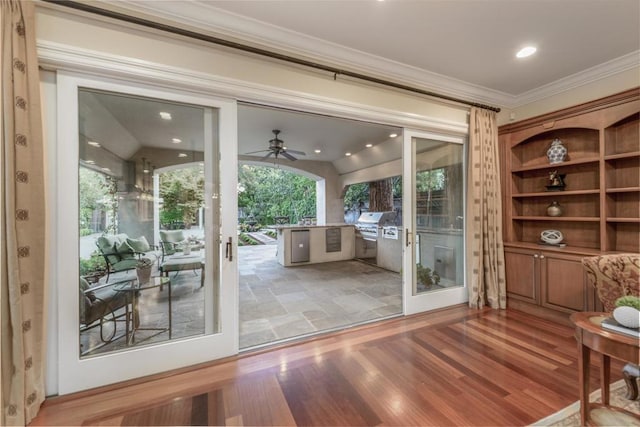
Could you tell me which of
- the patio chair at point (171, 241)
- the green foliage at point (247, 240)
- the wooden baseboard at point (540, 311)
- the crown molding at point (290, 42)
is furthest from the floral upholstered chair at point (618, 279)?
the green foliage at point (247, 240)

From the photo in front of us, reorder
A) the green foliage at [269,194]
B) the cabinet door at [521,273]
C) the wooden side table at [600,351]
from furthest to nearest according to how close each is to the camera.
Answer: the green foliage at [269,194], the cabinet door at [521,273], the wooden side table at [600,351]

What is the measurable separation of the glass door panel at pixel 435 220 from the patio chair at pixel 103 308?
2.87m

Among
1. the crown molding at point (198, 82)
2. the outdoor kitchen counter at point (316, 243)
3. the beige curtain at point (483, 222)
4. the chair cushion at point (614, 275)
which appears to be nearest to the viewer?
the crown molding at point (198, 82)

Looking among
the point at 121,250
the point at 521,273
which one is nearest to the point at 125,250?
the point at 121,250

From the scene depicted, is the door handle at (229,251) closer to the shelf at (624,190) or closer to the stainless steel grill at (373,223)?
the shelf at (624,190)

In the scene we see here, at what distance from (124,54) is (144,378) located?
7.93 feet

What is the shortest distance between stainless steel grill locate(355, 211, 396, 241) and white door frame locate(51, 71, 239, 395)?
4.54m

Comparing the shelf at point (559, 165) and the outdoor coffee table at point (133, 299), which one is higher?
the shelf at point (559, 165)

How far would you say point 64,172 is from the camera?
1.83 metres

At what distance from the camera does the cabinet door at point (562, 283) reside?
2748 mm

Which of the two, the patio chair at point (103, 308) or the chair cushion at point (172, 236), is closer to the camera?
the patio chair at point (103, 308)

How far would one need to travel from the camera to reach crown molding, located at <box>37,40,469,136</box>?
69.6 inches

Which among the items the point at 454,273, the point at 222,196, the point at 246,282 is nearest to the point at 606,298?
the point at 454,273

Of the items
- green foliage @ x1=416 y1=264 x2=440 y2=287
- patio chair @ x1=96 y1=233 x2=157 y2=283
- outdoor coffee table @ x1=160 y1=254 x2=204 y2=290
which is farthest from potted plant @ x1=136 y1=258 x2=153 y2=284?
green foliage @ x1=416 y1=264 x2=440 y2=287
